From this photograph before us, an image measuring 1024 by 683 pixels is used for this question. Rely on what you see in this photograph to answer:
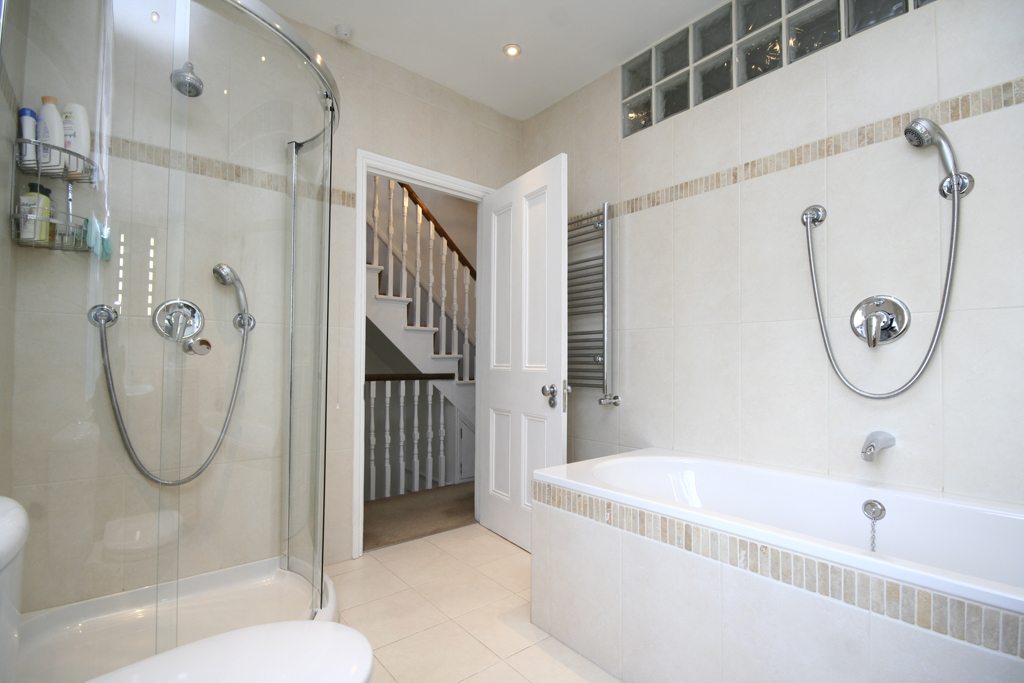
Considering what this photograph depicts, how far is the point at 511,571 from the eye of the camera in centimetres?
232

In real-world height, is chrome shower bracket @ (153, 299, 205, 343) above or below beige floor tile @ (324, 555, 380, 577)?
above

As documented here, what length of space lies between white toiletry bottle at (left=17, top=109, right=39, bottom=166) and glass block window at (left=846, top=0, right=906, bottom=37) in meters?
2.44

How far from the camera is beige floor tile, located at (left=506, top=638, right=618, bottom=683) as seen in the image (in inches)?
60.8

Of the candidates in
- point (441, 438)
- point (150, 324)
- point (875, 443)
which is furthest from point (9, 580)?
point (441, 438)

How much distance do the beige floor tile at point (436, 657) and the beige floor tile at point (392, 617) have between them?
5cm

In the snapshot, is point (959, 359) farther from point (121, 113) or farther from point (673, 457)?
point (121, 113)

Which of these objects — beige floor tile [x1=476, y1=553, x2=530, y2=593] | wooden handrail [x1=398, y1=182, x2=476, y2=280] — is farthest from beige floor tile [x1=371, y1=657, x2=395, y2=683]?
wooden handrail [x1=398, y1=182, x2=476, y2=280]

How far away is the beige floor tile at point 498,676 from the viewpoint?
5.04 feet

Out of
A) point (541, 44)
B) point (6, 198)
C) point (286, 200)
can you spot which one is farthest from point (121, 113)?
point (541, 44)

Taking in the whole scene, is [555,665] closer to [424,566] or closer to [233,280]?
[424,566]

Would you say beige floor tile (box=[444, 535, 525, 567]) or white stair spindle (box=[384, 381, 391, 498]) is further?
white stair spindle (box=[384, 381, 391, 498])

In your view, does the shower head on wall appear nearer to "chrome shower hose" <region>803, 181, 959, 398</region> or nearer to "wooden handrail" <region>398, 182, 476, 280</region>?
"chrome shower hose" <region>803, 181, 959, 398</region>

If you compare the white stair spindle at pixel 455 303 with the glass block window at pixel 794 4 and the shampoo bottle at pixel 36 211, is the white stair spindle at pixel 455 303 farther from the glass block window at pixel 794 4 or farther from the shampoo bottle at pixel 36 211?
the shampoo bottle at pixel 36 211

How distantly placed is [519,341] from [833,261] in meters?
1.43
